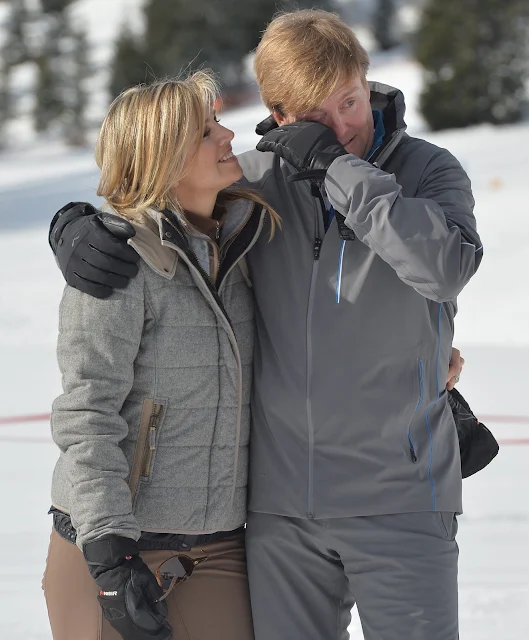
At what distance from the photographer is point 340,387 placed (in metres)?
2.30

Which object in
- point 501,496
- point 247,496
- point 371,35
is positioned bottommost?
point 371,35

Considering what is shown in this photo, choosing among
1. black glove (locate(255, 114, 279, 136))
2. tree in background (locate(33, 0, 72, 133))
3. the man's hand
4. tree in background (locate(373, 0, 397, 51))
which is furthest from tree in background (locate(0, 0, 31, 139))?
the man's hand

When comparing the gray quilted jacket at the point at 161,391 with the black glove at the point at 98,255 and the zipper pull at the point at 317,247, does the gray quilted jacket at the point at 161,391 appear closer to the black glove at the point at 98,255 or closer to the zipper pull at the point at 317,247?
the black glove at the point at 98,255

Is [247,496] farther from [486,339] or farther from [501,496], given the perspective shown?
[486,339]

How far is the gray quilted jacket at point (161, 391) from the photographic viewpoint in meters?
2.15

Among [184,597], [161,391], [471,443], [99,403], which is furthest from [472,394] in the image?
[99,403]

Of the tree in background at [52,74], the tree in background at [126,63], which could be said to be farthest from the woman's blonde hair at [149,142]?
the tree in background at [52,74]

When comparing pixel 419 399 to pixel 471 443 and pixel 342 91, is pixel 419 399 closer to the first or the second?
pixel 471 443

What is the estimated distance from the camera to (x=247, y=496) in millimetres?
2420

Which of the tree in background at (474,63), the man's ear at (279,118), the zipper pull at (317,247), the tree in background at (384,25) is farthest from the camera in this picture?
the tree in background at (384,25)

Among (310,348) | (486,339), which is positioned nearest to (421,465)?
(310,348)

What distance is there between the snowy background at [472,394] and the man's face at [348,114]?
107cm

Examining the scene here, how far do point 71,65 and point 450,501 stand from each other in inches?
1246

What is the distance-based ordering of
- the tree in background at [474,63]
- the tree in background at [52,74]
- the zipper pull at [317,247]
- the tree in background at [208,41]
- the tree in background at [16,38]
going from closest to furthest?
the zipper pull at [317,247] → the tree in background at [474,63] → the tree in background at [208,41] → the tree in background at [52,74] → the tree in background at [16,38]
